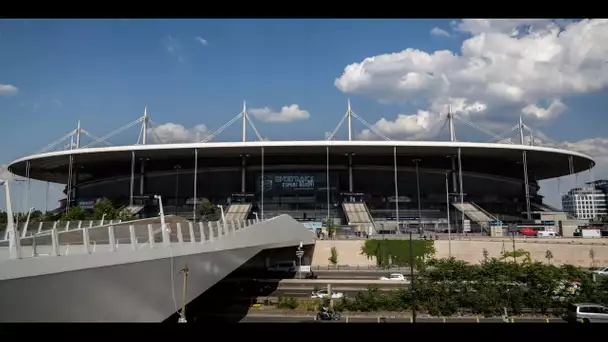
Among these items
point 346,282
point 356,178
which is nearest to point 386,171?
point 356,178

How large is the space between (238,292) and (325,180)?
74.4 ft

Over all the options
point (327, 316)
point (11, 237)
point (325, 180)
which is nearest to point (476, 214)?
point (325, 180)

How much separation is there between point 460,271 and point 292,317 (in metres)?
5.36

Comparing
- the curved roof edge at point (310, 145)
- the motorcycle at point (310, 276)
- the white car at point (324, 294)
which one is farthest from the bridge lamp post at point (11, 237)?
the curved roof edge at point (310, 145)

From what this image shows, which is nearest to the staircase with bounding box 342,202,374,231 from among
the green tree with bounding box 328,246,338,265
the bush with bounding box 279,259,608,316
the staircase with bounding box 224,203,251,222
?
the staircase with bounding box 224,203,251,222

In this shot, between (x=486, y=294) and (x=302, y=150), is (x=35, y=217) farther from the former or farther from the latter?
(x=302, y=150)

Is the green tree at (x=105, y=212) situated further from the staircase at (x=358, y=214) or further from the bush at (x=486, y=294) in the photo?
the staircase at (x=358, y=214)

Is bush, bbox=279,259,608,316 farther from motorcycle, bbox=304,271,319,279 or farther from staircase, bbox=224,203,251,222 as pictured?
staircase, bbox=224,203,251,222

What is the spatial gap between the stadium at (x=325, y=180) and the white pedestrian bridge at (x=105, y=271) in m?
27.5

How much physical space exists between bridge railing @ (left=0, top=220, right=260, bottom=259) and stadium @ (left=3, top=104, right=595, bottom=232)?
27515 millimetres

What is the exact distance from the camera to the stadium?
34.3 meters

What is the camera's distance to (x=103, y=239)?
173 inches

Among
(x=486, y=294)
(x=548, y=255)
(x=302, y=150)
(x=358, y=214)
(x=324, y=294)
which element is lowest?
(x=324, y=294)
